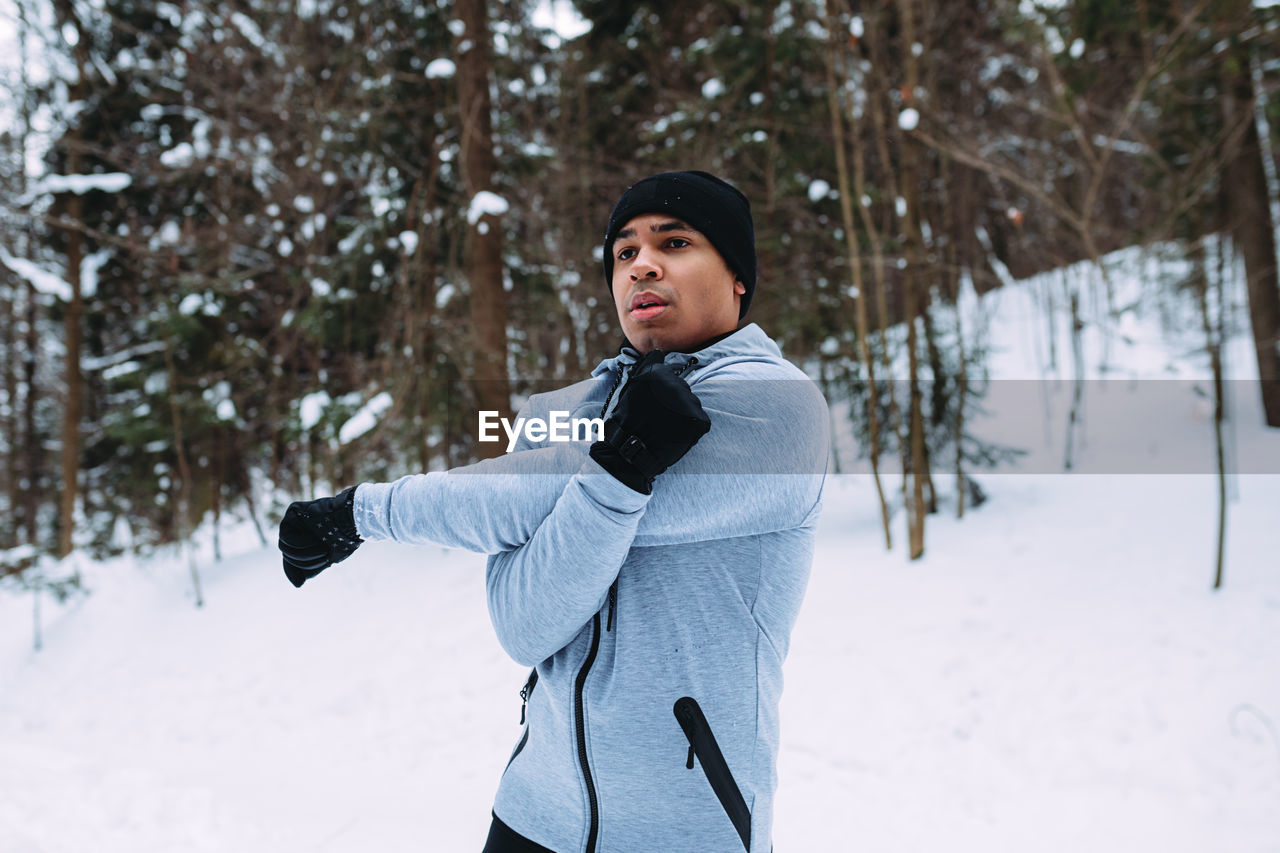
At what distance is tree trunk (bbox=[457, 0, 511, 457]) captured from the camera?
6.47m

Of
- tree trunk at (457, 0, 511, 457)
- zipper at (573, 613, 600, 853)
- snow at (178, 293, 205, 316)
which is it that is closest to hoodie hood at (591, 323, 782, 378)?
zipper at (573, 613, 600, 853)

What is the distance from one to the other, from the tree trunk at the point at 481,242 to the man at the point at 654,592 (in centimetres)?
534

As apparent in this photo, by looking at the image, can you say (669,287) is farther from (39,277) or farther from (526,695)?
(39,277)

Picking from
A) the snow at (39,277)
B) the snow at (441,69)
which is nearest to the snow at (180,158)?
the snow at (39,277)

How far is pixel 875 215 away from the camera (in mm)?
8406

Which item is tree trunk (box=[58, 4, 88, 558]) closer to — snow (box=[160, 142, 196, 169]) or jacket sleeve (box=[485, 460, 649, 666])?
snow (box=[160, 142, 196, 169])

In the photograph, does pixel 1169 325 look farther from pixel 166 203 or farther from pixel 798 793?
pixel 166 203

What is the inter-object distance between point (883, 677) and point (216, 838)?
14.3 feet

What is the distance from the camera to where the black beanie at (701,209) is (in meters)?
1.36

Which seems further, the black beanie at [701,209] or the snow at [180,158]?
the snow at [180,158]

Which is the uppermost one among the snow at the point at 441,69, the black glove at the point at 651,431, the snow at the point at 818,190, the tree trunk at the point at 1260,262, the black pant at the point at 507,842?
the snow at the point at 441,69

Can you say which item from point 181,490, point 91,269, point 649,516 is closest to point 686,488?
point 649,516

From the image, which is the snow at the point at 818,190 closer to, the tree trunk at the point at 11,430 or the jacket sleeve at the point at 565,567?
the jacket sleeve at the point at 565,567

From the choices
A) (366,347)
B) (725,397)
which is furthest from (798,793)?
(366,347)
